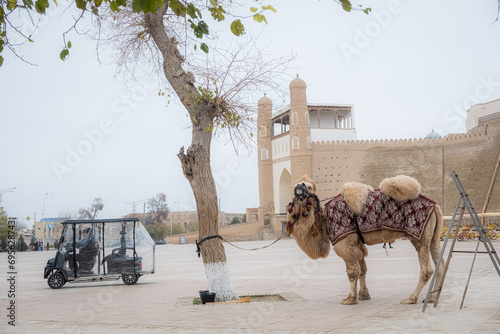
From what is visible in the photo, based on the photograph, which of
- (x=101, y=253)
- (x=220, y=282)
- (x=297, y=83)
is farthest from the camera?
(x=297, y=83)

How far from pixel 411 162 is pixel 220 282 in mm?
47643

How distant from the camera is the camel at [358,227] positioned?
6105mm

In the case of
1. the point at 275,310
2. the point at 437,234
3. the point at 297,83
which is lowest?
the point at 275,310

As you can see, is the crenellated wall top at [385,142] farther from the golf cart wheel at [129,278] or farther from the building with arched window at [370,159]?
the golf cart wheel at [129,278]

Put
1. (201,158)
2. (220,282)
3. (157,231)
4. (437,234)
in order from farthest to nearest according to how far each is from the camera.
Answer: (157,231) < (201,158) < (220,282) < (437,234)

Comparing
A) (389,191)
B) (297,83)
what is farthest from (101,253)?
(297,83)

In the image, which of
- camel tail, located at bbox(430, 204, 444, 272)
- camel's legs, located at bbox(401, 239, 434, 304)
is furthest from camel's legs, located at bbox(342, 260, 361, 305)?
camel tail, located at bbox(430, 204, 444, 272)

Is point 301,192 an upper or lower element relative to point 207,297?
upper

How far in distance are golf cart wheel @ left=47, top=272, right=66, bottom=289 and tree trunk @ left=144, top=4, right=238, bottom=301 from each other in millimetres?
4718

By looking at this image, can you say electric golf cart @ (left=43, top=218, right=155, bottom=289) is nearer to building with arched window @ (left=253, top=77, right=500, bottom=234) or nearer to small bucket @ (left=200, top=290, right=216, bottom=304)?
small bucket @ (left=200, top=290, right=216, bottom=304)

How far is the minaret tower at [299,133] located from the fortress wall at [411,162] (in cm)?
96

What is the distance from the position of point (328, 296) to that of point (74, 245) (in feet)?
19.8

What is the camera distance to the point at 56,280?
438 inches

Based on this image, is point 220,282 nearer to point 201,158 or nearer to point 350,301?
point 201,158
